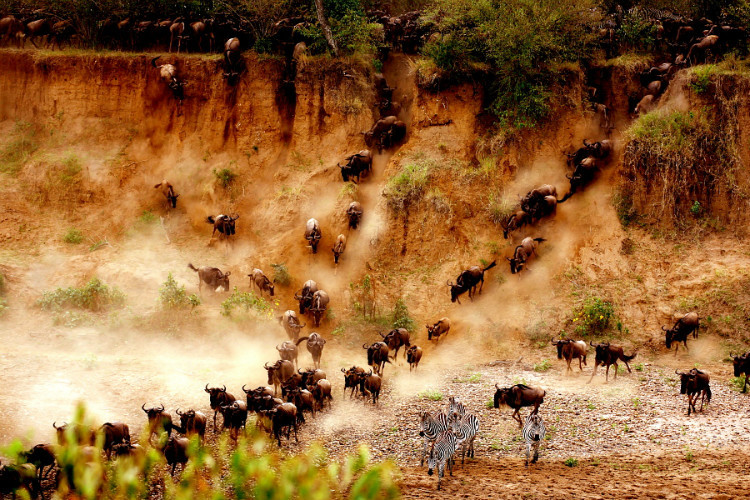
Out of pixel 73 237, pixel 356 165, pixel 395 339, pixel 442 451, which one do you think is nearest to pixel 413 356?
pixel 395 339

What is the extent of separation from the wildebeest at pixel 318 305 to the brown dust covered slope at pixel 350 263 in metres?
0.65

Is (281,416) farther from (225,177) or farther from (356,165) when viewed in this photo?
(225,177)

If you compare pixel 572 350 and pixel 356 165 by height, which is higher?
pixel 356 165

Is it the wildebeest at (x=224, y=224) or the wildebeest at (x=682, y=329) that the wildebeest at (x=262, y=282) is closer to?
the wildebeest at (x=224, y=224)

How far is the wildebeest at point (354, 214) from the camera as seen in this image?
2581 cm

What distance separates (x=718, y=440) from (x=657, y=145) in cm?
1302

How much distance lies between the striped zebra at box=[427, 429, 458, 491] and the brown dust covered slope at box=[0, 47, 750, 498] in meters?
0.38

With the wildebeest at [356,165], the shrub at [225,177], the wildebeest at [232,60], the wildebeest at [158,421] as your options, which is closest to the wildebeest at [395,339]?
the wildebeest at [158,421]

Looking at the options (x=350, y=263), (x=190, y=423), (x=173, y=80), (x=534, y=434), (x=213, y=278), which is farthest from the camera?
(x=173, y=80)

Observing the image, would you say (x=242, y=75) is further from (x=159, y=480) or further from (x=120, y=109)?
(x=159, y=480)

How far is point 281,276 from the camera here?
24.7 metres

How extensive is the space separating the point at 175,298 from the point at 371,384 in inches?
335

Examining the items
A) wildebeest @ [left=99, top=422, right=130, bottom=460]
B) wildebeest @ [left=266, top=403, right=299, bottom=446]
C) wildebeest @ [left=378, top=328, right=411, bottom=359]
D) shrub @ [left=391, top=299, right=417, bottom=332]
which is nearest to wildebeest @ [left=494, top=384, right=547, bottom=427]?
wildebeest @ [left=266, top=403, right=299, bottom=446]

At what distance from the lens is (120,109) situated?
30766 mm
